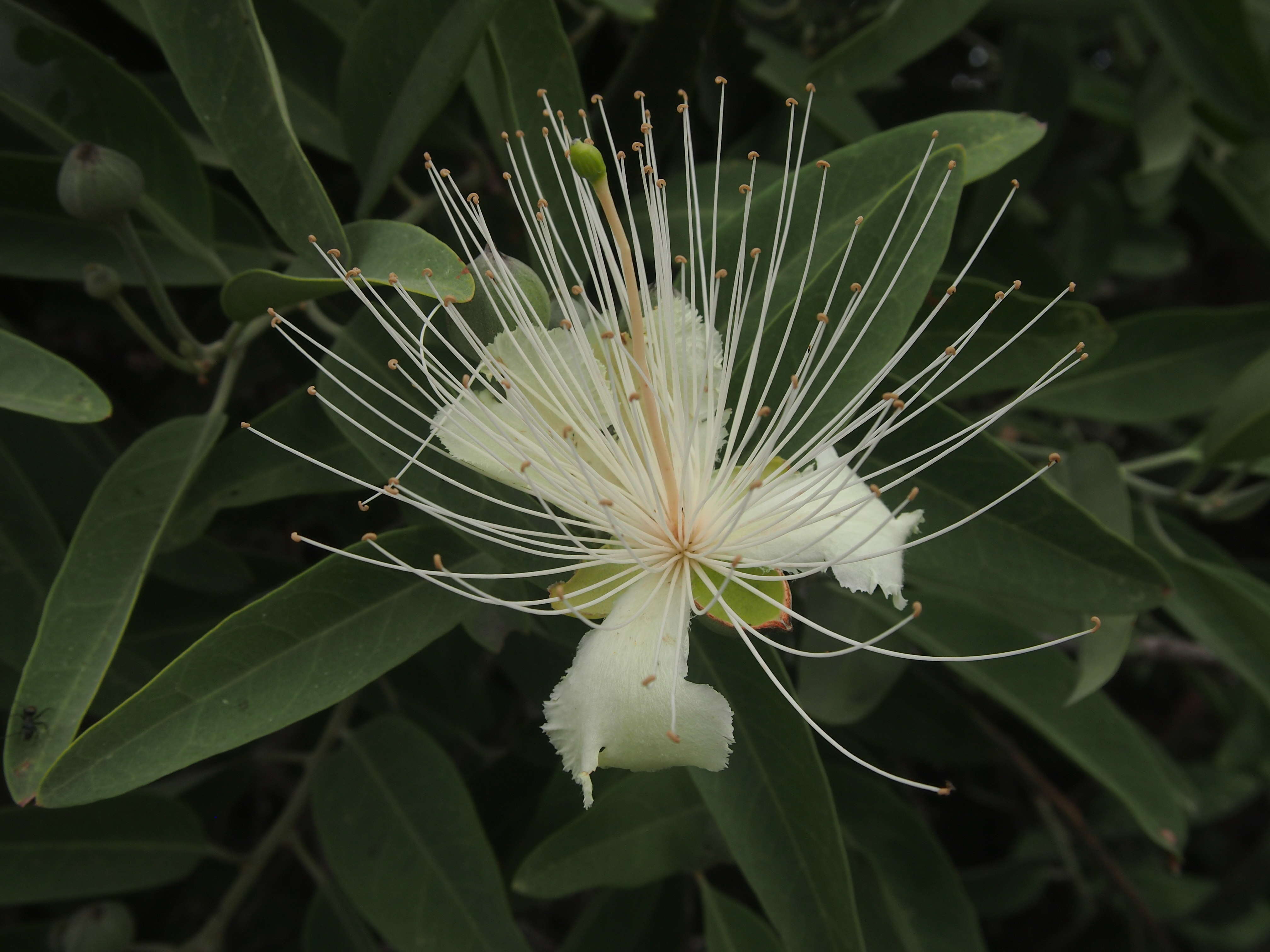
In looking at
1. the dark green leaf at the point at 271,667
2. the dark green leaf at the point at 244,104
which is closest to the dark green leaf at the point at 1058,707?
the dark green leaf at the point at 271,667

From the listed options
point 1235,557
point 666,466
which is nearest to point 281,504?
point 666,466

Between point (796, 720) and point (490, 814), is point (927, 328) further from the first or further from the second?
point (490, 814)

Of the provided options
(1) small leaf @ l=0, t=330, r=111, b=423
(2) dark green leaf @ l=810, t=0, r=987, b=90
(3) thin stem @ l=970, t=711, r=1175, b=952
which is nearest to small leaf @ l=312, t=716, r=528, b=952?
(1) small leaf @ l=0, t=330, r=111, b=423

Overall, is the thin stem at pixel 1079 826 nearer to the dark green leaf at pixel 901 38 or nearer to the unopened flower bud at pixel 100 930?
the dark green leaf at pixel 901 38

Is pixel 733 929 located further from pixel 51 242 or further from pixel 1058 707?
pixel 51 242

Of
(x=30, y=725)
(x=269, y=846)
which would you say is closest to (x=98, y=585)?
(x=30, y=725)
